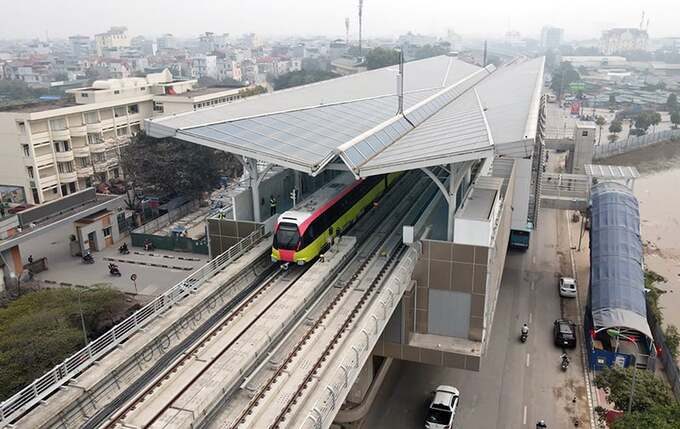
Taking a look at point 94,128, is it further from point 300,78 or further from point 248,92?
point 300,78

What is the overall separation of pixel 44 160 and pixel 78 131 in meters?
3.83

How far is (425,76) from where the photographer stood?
4962cm

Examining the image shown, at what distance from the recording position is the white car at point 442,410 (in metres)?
17.8

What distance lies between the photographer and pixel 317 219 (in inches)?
777

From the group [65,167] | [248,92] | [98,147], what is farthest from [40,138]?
[248,92]

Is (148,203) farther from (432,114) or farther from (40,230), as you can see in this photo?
(432,114)

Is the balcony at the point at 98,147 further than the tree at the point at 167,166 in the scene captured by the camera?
Yes

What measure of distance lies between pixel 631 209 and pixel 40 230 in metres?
30.4

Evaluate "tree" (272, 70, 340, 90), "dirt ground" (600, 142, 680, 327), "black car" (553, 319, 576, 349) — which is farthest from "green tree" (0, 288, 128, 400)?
"tree" (272, 70, 340, 90)

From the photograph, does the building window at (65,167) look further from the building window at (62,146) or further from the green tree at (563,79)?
the green tree at (563,79)

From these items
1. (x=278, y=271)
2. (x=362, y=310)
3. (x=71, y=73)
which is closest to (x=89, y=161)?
(x=278, y=271)

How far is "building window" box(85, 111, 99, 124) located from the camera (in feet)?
152

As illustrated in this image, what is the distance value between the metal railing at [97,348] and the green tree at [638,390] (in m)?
12.6

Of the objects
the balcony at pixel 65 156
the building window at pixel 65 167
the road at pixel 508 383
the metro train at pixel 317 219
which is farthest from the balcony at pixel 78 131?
the road at pixel 508 383
